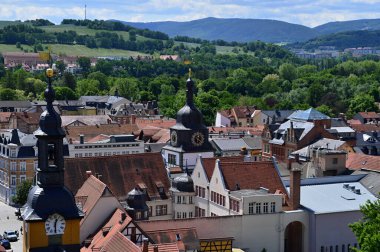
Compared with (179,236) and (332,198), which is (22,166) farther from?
(179,236)

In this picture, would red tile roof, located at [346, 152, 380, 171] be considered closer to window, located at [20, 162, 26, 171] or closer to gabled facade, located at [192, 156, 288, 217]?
gabled facade, located at [192, 156, 288, 217]

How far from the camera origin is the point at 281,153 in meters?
103

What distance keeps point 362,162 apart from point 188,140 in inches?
730

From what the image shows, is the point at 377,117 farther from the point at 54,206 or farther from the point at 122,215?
the point at 54,206

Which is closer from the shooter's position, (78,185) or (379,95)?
(78,185)

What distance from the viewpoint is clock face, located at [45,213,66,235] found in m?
29.8

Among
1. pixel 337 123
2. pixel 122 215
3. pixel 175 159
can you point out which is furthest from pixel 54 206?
pixel 337 123

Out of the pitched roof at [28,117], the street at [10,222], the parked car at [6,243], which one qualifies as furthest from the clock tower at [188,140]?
the pitched roof at [28,117]

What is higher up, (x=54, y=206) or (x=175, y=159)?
(x=54, y=206)

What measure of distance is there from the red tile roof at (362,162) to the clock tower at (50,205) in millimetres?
52855

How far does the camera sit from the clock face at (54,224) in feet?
97.9

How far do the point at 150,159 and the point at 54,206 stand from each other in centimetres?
4032

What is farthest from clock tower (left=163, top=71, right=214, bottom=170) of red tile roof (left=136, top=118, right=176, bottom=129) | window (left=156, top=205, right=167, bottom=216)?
red tile roof (left=136, top=118, right=176, bottom=129)

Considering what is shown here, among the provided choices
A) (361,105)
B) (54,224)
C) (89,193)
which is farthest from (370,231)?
(361,105)
